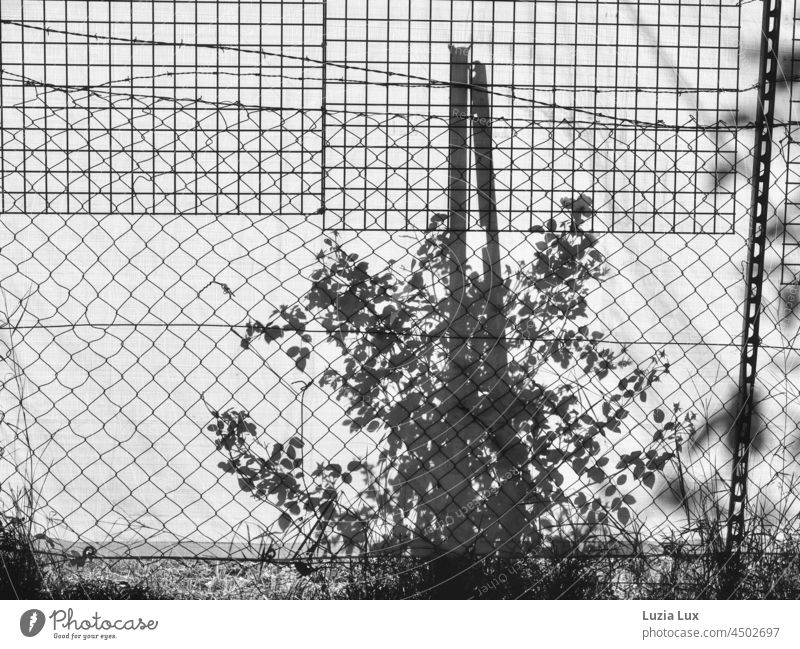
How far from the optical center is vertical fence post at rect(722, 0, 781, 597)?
2.27 meters

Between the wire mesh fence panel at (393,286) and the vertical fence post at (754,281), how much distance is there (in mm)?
73

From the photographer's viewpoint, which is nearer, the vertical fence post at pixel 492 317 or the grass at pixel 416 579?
the grass at pixel 416 579

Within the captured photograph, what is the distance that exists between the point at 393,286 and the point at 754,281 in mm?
1022

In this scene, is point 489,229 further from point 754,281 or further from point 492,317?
point 754,281

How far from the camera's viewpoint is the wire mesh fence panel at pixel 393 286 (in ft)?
7.73

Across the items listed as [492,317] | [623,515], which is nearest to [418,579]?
[623,515]

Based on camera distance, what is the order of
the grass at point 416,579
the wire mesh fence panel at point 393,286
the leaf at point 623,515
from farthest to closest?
1. the leaf at point 623,515
2. the wire mesh fence panel at point 393,286
3. the grass at point 416,579

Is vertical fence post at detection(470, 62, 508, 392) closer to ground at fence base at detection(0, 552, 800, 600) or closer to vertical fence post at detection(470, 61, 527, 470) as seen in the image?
vertical fence post at detection(470, 61, 527, 470)

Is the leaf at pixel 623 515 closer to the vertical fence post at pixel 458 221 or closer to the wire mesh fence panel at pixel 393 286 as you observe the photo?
the wire mesh fence panel at pixel 393 286

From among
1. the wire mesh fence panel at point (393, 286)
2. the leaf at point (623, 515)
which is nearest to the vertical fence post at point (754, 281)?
the wire mesh fence panel at point (393, 286)

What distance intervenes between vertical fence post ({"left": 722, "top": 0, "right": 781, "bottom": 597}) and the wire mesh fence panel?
7cm

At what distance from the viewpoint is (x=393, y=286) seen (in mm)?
2455
